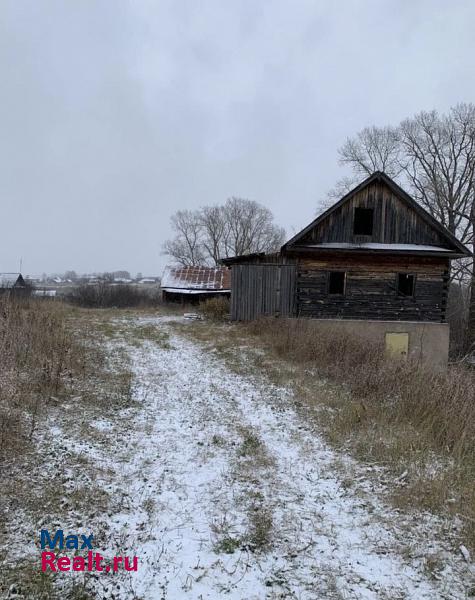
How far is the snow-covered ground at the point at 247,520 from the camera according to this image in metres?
2.53

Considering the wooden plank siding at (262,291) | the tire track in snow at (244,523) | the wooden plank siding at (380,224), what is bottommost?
the tire track in snow at (244,523)

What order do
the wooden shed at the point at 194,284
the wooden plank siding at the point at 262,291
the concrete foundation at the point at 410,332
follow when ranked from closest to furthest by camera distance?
1. the concrete foundation at the point at 410,332
2. the wooden plank siding at the point at 262,291
3. the wooden shed at the point at 194,284

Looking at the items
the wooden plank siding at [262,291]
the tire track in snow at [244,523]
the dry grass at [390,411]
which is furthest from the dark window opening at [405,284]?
the tire track in snow at [244,523]

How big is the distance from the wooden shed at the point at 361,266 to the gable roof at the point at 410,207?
35 mm

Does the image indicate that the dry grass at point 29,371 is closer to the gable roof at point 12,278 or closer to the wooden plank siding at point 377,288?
the wooden plank siding at point 377,288

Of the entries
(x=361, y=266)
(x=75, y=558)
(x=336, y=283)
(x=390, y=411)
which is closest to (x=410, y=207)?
(x=361, y=266)

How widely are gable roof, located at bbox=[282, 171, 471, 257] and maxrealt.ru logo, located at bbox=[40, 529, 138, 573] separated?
1215 centimetres

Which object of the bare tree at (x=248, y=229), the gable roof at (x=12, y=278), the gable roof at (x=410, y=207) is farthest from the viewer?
the bare tree at (x=248, y=229)

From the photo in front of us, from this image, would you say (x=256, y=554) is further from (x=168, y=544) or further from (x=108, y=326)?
(x=108, y=326)

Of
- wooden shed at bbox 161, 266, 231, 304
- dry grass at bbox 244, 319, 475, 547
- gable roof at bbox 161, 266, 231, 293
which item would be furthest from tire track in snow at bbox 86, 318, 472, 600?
gable roof at bbox 161, 266, 231, 293

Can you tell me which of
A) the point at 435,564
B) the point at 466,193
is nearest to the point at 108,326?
the point at 435,564

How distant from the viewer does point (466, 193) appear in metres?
23.4

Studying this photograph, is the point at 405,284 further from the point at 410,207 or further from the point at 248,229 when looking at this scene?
the point at 248,229

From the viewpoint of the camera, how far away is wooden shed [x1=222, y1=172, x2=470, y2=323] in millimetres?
13883
